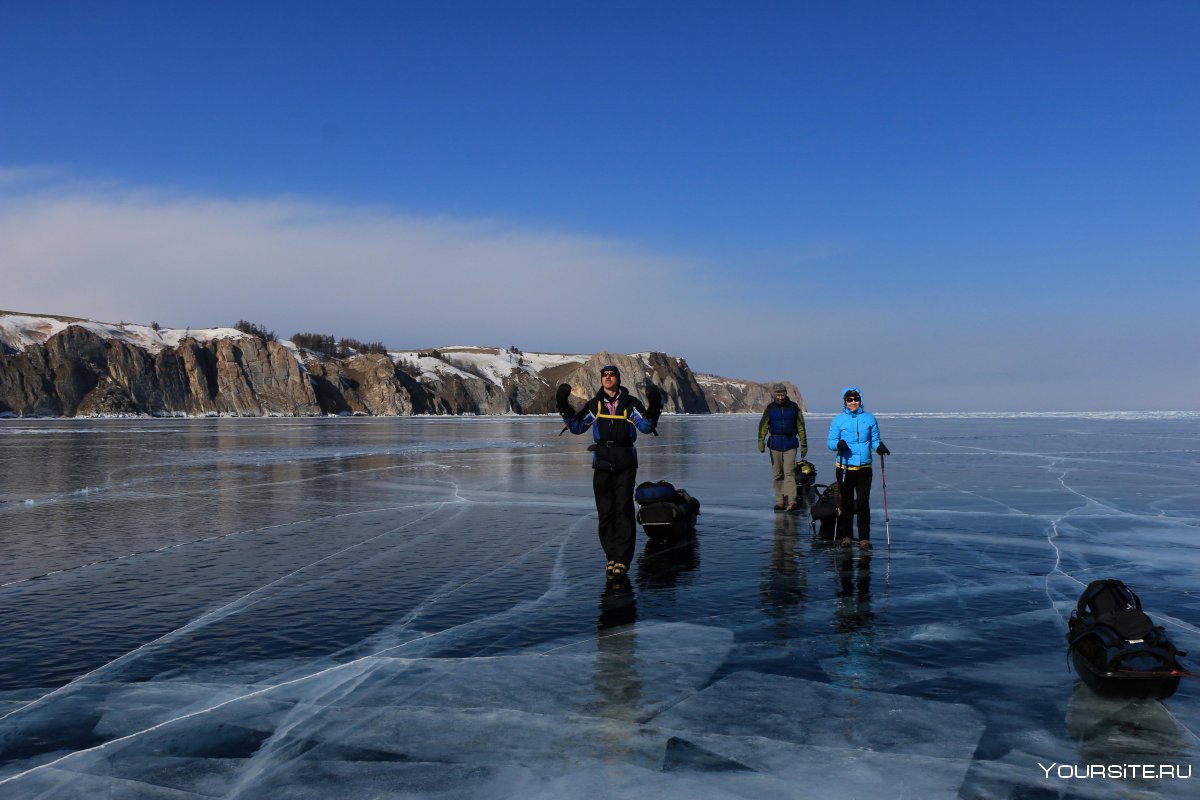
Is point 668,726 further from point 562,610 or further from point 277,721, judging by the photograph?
point 562,610

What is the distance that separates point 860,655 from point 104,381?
530 ft

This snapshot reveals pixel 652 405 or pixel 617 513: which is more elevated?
pixel 652 405

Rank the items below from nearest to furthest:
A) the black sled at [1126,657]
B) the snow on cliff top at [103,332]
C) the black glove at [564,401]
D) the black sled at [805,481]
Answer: the black sled at [1126,657] → the black glove at [564,401] → the black sled at [805,481] → the snow on cliff top at [103,332]

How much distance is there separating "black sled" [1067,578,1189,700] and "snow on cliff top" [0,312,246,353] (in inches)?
6886

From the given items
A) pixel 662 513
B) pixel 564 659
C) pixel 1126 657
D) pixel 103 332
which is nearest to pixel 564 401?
pixel 662 513

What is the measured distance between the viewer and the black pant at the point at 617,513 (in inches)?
345

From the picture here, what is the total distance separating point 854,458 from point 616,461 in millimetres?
3682

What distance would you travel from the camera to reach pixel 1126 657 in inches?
199

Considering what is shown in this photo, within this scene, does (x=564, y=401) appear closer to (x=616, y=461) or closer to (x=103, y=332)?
(x=616, y=461)

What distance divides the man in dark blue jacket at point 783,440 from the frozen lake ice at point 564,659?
81 cm

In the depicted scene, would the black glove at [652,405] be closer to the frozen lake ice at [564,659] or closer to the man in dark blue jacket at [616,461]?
the man in dark blue jacket at [616,461]

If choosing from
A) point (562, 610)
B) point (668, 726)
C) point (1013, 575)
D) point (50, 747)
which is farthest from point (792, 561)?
point (50, 747)

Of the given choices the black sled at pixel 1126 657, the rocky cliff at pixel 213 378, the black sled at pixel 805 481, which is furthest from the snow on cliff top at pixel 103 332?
the black sled at pixel 1126 657

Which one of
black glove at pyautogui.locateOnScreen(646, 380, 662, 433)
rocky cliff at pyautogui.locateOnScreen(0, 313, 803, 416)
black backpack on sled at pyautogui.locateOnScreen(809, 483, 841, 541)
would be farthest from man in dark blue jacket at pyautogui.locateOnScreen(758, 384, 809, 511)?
rocky cliff at pyautogui.locateOnScreen(0, 313, 803, 416)
